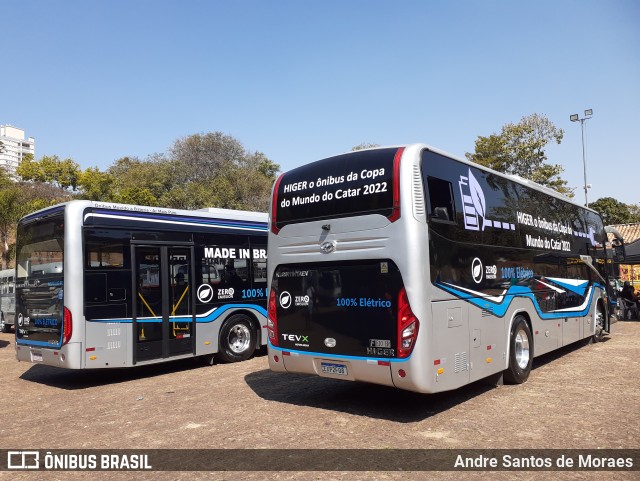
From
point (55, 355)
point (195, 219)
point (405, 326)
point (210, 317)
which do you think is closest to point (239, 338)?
point (210, 317)

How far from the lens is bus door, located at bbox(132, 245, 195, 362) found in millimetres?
9711

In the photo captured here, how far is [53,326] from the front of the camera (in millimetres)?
9180

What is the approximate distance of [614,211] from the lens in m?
58.0

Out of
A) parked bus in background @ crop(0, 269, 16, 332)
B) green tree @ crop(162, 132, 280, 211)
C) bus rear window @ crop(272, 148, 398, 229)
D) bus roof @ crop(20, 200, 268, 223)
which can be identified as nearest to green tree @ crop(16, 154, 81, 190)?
green tree @ crop(162, 132, 280, 211)

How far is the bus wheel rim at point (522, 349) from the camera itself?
8.58 m

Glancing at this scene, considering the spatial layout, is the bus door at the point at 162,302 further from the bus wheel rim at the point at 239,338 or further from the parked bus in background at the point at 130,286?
the bus wheel rim at the point at 239,338

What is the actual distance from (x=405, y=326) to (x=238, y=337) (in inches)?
245

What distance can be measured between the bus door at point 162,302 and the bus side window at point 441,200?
226 inches

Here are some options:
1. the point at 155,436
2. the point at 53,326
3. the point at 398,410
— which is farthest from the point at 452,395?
the point at 53,326

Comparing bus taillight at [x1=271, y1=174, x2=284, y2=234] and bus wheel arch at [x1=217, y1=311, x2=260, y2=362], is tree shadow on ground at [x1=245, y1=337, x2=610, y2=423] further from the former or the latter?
bus taillight at [x1=271, y1=174, x2=284, y2=234]

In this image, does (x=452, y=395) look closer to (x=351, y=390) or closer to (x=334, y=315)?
(x=351, y=390)

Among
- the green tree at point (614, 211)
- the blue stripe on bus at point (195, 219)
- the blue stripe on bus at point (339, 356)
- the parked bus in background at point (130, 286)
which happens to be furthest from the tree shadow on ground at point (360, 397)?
the green tree at point (614, 211)

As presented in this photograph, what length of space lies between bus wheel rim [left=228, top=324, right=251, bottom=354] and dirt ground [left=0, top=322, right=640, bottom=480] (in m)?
1.17

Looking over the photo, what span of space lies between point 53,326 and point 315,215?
530 centimetres
